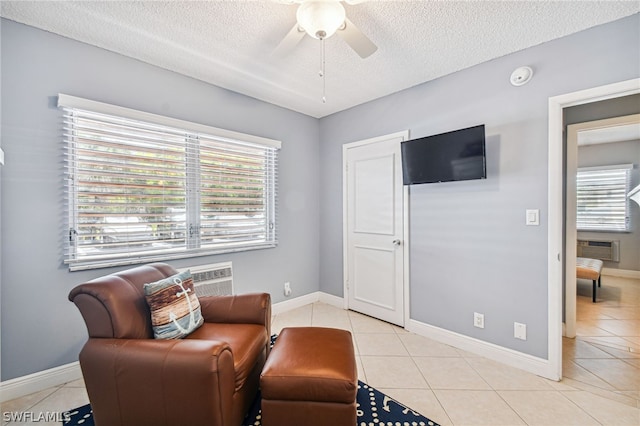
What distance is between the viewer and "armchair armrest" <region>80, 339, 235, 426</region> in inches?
49.3

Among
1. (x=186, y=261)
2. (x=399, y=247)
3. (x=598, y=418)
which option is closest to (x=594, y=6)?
(x=399, y=247)

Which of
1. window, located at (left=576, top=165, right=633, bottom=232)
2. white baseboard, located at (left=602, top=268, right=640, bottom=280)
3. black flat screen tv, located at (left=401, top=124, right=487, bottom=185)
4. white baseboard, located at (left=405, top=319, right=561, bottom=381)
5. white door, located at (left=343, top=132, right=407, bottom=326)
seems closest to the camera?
white baseboard, located at (left=405, top=319, right=561, bottom=381)

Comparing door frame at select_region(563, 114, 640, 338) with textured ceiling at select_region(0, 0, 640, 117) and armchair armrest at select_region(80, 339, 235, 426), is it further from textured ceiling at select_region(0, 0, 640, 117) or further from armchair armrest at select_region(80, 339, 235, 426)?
armchair armrest at select_region(80, 339, 235, 426)

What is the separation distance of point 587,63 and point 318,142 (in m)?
2.69

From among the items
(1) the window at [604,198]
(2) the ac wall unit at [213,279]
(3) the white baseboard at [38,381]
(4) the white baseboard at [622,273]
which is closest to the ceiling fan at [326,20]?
(2) the ac wall unit at [213,279]

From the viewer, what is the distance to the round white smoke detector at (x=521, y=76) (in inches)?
83.7

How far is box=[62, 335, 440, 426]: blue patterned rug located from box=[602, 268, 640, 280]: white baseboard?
5760 millimetres

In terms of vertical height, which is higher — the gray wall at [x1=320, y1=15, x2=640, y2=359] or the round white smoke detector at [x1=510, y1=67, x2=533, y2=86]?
the round white smoke detector at [x1=510, y1=67, x2=533, y2=86]

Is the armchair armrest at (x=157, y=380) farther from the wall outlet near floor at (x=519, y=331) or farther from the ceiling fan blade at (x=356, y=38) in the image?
the wall outlet near floor at (x=519, y=331)

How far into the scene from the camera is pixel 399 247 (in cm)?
298

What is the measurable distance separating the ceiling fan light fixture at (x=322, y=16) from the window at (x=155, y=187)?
5.28 ft

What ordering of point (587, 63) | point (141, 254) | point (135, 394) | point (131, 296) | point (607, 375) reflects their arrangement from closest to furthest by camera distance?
point (135, 394) → point (131, 296) → point (587, 63) → point (607, 375) → point (141, 254)

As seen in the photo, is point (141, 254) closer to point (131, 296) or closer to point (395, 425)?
point (131, 296)

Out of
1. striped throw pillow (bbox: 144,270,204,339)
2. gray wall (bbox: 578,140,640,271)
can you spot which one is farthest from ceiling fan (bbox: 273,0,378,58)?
gray wall (bbox: 578,140,640,271)
